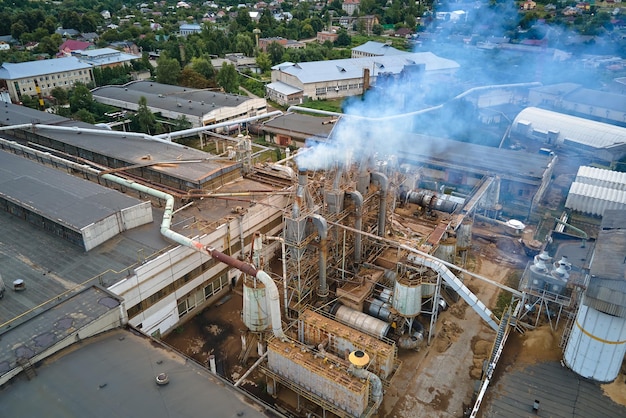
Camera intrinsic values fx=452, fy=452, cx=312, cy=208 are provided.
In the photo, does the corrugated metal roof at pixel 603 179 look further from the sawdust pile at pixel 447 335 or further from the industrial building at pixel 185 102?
the industrial building at pixel 185 102

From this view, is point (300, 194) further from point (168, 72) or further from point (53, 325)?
point (168, 72)

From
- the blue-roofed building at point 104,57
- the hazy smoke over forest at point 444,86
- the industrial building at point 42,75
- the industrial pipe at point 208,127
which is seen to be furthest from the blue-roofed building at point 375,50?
the industrial building at point 42,75

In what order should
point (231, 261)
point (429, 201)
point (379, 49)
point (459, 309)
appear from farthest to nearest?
point (379, 49) → point (429, 201) → point (459, 309) → point (231, 261)

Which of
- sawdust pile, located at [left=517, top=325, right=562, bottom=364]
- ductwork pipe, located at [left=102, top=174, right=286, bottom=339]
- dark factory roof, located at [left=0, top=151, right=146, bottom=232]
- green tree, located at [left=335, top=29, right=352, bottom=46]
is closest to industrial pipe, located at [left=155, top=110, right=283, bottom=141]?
dark factory roof, located at [left=0, top=151, right=146, bottom=232]

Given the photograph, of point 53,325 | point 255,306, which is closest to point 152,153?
point 255,306

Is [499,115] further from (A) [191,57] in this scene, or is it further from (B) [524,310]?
(A) [191,57]

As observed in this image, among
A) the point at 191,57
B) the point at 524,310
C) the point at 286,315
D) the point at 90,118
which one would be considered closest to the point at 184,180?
the point at 286,315
